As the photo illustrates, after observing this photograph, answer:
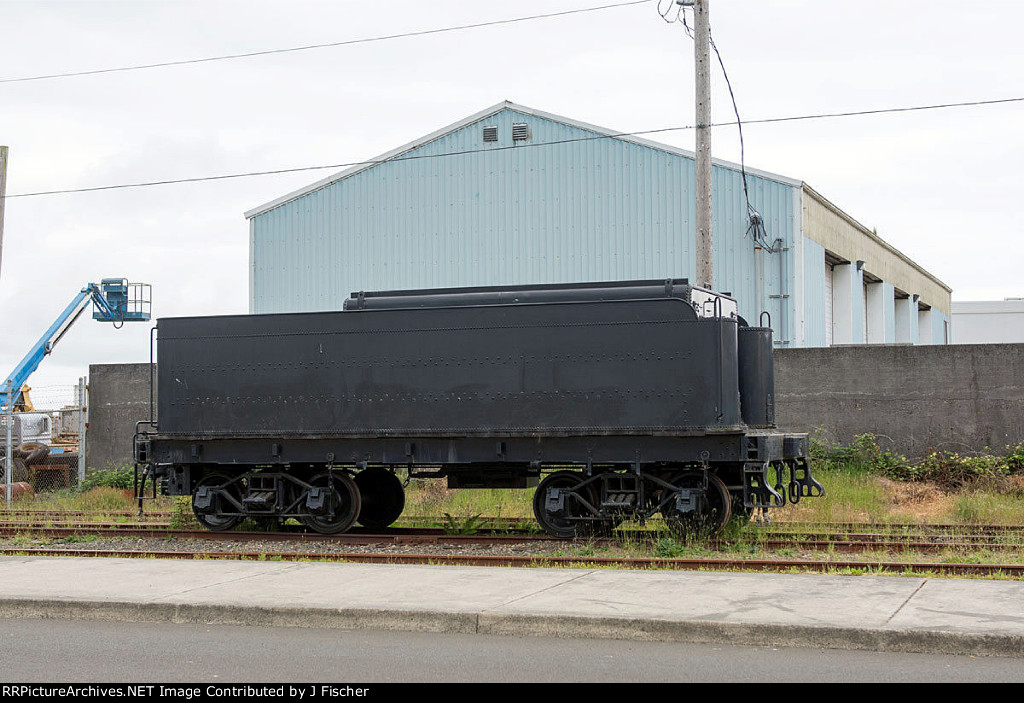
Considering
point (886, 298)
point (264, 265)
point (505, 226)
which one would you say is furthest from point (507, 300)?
point (886, 298)

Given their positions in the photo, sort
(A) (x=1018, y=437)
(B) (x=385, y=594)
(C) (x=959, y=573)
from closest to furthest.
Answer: (B) (x=385, y=594)
(C) (x=959, y=573)
(A) (x=1018, y=437)

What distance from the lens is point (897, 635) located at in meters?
7.11

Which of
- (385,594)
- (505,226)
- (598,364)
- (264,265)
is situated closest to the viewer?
(385,594)

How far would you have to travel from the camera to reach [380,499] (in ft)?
49.6

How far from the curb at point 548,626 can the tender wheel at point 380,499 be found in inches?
246

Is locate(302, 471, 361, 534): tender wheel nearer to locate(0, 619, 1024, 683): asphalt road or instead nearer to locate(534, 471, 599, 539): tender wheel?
locate(534, 471, 599, 539): tender wheel

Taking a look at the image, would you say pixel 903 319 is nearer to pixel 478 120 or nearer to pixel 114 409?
pixel 478 120

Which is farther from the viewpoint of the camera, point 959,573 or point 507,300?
point 507,300

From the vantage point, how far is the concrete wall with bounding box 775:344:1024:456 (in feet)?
63.0

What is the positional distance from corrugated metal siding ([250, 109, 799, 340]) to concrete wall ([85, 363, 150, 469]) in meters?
6.10

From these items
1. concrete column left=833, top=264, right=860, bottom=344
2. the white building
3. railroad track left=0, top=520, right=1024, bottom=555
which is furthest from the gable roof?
the white building

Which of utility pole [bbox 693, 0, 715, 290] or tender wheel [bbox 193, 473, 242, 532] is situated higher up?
utility pole [bbox 693, 0, 715, 290]

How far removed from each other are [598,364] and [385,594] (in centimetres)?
472
